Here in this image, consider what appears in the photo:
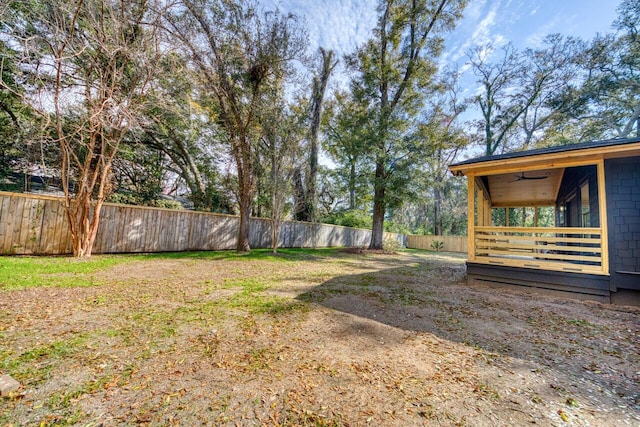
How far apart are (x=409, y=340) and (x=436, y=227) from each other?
22865mm

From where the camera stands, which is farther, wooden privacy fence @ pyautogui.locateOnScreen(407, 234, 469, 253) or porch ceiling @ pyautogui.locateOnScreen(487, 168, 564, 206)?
wooden privacy fence @ pyautogui.locateOnScreen(407, 234, 469, 253)

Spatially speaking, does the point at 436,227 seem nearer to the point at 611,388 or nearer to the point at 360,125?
the point at 360,125

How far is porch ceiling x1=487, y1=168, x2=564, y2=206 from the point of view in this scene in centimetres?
703

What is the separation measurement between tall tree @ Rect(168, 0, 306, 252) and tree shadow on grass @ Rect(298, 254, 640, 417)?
684 cm

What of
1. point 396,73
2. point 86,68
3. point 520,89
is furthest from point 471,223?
point 520,89

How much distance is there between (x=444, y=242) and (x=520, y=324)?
1743 centimetres

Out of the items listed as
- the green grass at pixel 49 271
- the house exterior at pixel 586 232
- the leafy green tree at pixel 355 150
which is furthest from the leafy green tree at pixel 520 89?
the green grass at pixel 49 271

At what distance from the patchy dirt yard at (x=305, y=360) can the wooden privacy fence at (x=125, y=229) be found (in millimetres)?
3936

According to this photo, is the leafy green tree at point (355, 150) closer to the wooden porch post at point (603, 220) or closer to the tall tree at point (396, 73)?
the tall tree at point (396, 73)

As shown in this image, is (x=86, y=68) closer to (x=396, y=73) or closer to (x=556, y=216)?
(x=396, y=73)

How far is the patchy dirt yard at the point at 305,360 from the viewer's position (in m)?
1.58

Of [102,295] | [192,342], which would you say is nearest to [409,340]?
[192,342]

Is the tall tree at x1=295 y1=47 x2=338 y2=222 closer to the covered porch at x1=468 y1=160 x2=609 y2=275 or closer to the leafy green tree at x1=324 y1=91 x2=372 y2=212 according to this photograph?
the leafy green tree at x1=324 y1=91 x2=372 y2=212

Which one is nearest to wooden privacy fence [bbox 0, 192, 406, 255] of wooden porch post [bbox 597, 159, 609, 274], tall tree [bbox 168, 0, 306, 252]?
tall tree [bbox 168, 0, 306, 252]
